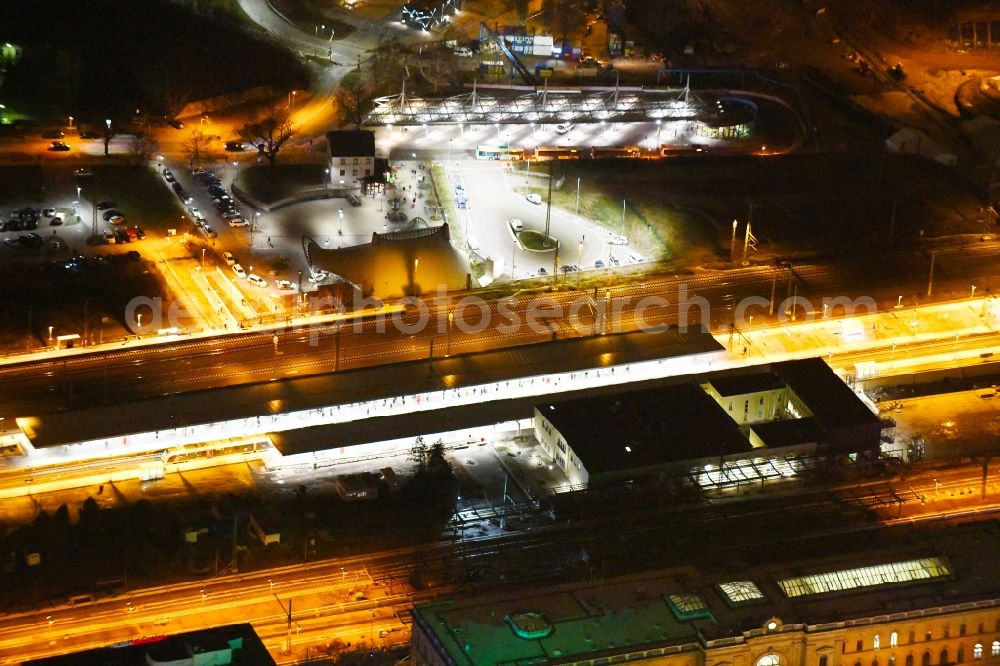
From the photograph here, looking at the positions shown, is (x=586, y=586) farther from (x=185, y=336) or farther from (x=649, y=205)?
(x=649, y=205)

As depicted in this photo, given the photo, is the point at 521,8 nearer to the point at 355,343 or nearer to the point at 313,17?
the point at 313,17

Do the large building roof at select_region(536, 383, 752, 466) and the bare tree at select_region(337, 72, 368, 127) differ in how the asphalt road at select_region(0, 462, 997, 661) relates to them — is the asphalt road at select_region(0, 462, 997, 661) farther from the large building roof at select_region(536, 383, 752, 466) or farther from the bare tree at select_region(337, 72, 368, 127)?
the bare tree at select_region(337, 72, 368, 127)

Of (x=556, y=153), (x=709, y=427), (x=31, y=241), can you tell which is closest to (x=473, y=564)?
(x=709, y=427)

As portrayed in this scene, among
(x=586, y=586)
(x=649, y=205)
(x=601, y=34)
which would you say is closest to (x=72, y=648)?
(x=586, y=586)

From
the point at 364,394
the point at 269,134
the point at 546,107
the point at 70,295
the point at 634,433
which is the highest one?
the point at 546,107

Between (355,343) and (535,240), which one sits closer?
(355,343)

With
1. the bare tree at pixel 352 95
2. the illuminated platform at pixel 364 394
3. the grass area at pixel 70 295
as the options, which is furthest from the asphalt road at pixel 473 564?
the bare tree at pixel 352 95
